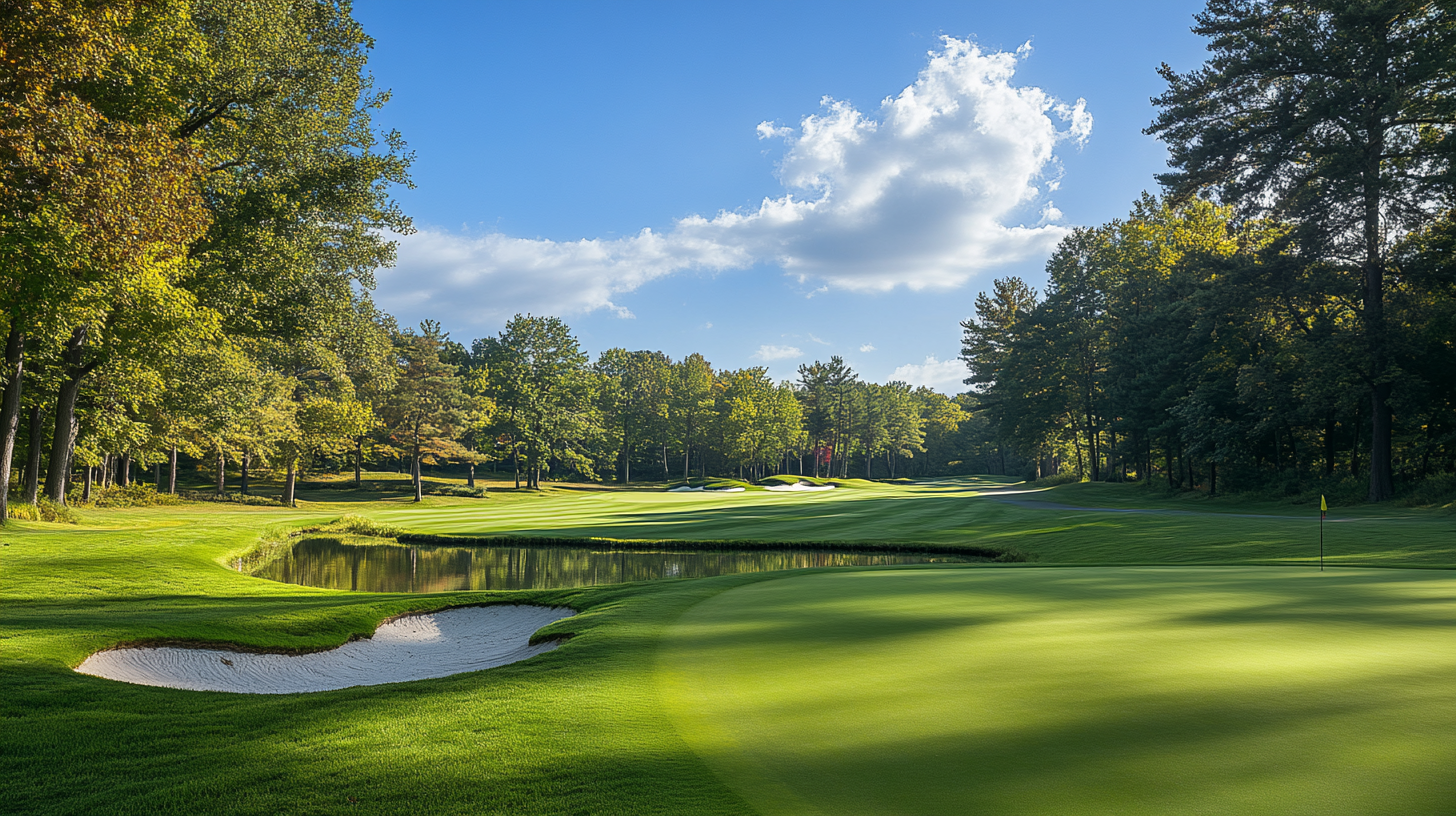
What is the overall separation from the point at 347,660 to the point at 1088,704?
30.8 feet

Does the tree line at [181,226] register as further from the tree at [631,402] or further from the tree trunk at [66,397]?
the tree at [631,402]

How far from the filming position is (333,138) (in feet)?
77.6

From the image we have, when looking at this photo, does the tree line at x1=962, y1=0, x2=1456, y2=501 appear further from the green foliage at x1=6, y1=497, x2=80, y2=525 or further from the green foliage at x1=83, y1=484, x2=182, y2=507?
the green foliage at x1=83, y1=484, x2=182, y2=507

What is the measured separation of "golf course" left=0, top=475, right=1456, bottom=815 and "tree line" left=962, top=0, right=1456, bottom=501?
19147mm

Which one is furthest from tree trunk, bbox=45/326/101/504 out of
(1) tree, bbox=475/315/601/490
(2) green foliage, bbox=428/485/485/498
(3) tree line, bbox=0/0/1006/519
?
(1) tree, bbox=475/315/601/490

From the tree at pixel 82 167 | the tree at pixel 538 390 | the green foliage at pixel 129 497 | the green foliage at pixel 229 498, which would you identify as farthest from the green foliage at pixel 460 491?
the tree at pixel 82 167

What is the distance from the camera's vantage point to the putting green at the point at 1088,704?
334 centimetres

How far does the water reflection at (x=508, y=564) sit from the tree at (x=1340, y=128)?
1869 cm

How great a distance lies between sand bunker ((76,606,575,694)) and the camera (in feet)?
27.2

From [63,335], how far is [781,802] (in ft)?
65.7

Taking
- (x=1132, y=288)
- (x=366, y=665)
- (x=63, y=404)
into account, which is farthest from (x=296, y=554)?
(x=1132, y=288)

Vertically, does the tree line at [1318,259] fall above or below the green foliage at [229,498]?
above

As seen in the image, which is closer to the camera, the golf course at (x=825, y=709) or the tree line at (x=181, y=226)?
the golf course at (x=825, y=709)

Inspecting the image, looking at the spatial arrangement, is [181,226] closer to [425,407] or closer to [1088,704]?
[1088,704]
